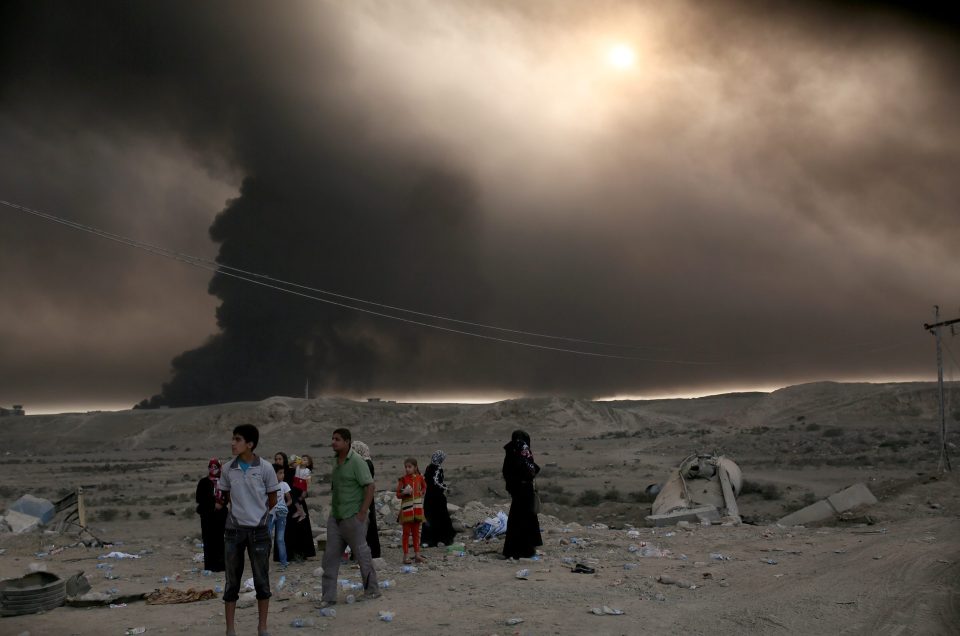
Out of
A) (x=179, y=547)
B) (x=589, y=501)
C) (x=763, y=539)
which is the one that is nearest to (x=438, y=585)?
(x=763, y=539)

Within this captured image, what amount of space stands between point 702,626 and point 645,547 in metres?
5.73

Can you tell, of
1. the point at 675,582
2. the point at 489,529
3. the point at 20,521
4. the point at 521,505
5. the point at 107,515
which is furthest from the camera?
the point at 107,515

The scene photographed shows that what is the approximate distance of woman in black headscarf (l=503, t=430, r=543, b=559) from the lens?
12.7 metres

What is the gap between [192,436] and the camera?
104 meters

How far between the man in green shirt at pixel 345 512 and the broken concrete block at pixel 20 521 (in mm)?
11709

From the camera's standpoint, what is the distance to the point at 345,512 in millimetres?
9367

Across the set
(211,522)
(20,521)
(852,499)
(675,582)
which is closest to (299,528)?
(211,522)

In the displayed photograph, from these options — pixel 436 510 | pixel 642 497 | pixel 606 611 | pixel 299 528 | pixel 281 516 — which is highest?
pixel 281 516

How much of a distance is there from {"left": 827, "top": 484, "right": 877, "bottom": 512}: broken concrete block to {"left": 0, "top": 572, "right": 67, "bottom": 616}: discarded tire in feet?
57.8

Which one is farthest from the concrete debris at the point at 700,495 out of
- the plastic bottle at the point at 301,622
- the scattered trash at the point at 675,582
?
the plastic bottle at the point at 301,622

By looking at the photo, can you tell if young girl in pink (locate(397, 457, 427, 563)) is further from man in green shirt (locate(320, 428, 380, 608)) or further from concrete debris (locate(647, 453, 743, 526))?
concrete debris (locate(647, 453, 743, 526))

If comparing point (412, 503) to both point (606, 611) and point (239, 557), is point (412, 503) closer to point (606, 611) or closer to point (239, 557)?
point (606, 611)

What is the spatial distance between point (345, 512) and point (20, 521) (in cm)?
1282

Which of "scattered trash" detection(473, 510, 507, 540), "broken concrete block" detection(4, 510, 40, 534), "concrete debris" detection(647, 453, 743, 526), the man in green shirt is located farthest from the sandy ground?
"broken concrete block" detection(4, 510, 40, 534)
